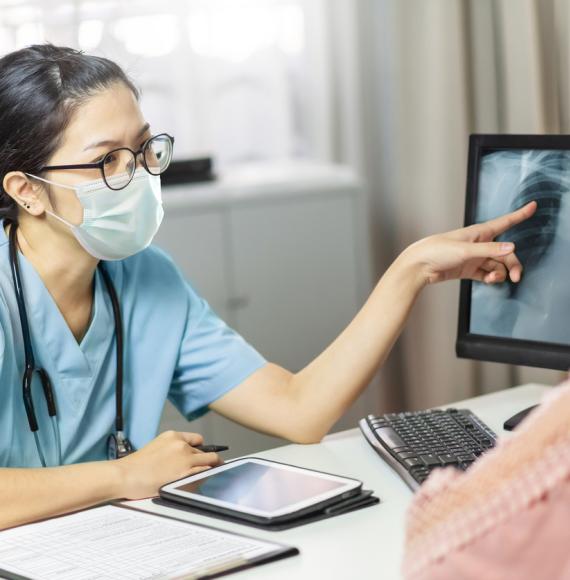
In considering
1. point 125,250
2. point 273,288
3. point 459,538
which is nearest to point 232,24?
point 273,288

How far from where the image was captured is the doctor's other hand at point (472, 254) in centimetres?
145

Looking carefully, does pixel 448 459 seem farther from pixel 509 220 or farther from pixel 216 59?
pixel 216 59

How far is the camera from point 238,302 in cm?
254

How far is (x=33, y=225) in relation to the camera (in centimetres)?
151

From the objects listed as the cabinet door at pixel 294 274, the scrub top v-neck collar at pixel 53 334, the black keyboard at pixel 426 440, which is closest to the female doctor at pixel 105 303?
the scrub top v-neck collar at pixel 53 334

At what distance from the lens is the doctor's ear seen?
147 centimetres

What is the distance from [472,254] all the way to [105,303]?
1.70 feet

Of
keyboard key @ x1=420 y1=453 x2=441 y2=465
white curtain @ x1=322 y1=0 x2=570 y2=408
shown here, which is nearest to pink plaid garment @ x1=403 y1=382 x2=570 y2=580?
keyboard key @ x1=420 y1=453 x2=441 y2=465

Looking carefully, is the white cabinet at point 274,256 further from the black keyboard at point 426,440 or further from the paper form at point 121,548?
the paper form at point 121,548

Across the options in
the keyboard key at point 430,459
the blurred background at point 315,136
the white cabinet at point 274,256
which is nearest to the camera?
the keyboard key at point 430,459

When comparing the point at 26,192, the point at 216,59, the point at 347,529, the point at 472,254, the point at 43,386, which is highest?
the point at 216,59

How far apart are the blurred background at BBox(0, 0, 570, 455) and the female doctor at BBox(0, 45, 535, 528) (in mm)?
732

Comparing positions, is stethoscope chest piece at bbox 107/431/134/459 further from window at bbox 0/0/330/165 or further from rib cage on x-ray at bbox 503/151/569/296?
window at bbox 0/0/330/165

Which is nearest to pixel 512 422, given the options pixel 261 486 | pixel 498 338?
pixel 498 338
